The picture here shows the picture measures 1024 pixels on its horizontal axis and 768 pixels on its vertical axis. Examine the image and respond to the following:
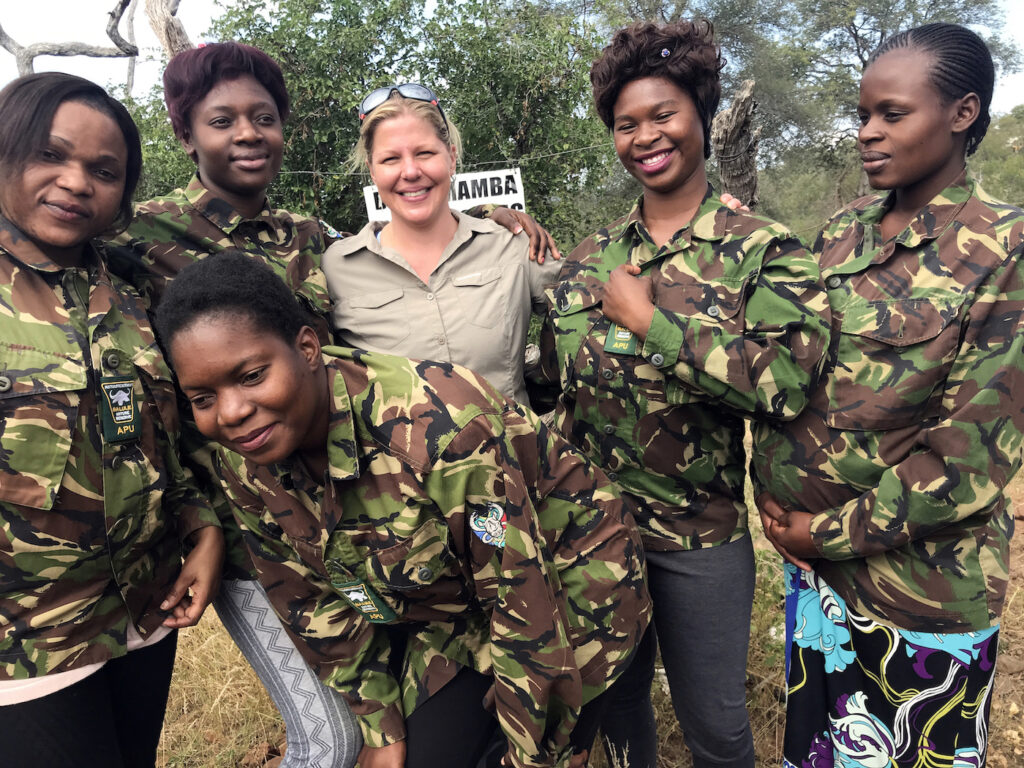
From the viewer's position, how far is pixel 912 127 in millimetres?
1827

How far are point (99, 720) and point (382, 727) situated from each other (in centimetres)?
68

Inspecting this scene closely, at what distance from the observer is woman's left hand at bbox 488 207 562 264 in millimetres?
2459

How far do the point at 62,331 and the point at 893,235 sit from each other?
2039 mm

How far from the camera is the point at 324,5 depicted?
6.92 meters

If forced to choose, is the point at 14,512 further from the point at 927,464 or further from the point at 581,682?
the point at 927,464

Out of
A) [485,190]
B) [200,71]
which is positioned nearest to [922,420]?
[200,71]

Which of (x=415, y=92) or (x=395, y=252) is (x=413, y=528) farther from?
(x=415, y=92)

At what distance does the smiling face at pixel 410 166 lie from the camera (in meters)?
2.27

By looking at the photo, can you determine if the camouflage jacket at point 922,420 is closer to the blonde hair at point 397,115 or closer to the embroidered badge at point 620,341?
the embroidered badge at point 620,341

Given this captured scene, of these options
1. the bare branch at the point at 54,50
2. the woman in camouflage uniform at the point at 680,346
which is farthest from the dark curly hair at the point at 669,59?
the bare branch at the point at 54,50

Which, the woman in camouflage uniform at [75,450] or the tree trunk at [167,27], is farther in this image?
the tree trunk at [167,27]

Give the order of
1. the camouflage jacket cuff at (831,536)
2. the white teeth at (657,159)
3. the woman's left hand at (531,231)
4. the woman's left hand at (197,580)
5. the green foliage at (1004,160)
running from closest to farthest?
the camouflage jacket cuff at (831,536) → the woman's left hand at (197,580) → the white teeth at (657,159) → the woman's left hand at (531,231) → the green foliage at (1004,160)

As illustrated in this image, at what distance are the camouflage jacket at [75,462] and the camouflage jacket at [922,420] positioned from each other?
1.65 m

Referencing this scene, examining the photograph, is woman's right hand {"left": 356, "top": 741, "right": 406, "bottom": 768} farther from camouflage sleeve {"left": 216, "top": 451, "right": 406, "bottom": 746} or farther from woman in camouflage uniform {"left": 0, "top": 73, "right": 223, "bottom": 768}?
woman in camouflage uniform {"left": 0, "top": 73, "right": 223, "bottom": 768}
